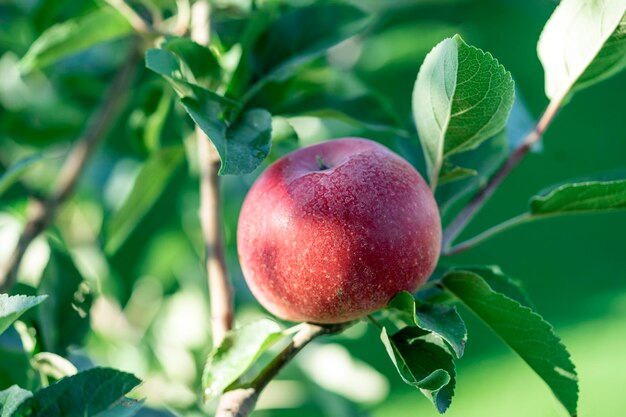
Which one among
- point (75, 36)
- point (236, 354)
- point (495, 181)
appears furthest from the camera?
point (75, 36)

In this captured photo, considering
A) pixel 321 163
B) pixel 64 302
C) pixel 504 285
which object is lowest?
pixel 64 302

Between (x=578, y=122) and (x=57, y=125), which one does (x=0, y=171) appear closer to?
(x=57, y=125)

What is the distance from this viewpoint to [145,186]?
2.84 feet

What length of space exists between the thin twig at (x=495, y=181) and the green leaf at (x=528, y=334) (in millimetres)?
77

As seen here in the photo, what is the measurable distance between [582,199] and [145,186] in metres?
0.49

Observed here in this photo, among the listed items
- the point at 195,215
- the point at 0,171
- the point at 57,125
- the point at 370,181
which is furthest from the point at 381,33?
the point at 370,181

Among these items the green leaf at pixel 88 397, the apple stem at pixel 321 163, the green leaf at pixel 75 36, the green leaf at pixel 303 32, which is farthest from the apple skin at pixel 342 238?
the green leaf at pixel 75 36

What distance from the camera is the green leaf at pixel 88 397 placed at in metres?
0.45

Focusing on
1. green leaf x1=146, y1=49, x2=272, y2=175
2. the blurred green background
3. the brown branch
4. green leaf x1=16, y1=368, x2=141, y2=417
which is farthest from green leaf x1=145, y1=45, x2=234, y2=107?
the brown branch

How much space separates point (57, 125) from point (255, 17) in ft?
1.64

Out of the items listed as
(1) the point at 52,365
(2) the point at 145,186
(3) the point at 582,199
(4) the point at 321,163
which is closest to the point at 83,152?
(2) the point at 145,186

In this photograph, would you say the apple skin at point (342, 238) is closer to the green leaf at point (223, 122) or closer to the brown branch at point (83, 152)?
the green leaf at point (223, 122)

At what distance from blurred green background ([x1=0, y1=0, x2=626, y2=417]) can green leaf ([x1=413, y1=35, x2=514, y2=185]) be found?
0.10 metres

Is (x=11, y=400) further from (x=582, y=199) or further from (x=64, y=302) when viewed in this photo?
(x=582, y=199)
